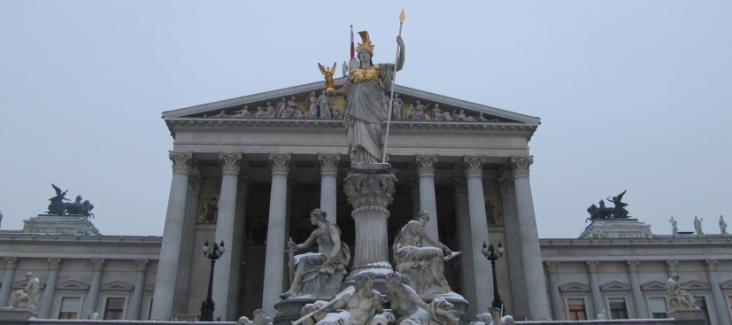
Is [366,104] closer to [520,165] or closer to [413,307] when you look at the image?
[413,307]

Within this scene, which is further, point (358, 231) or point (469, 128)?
point (469, 128)

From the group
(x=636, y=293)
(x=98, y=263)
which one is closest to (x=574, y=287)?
(x=636, y=293)

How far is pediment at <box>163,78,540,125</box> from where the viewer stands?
41.2 meters

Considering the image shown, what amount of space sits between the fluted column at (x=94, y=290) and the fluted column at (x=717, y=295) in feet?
159

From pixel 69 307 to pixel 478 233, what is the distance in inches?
A: 1258

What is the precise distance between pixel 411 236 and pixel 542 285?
27.8 m

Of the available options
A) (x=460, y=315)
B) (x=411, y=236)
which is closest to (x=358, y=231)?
(x=411, y=236)

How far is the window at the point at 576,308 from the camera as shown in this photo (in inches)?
1939

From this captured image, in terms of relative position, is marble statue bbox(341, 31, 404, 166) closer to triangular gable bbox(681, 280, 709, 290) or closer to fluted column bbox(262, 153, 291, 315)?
fluted column bbox(262, 153, 291, 315)

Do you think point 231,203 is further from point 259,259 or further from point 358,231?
point 358,231

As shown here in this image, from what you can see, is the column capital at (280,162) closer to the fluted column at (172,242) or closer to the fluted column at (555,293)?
the fluted column at (172,242)

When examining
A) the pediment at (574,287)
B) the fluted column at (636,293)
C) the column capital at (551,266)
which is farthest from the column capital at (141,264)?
the fluted column at (636,293)

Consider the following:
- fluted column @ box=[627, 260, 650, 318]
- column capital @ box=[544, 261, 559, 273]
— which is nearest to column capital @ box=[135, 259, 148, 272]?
column capital @ box=[544, 261, 559, 273]

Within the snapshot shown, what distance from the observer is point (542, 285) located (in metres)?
37.6
